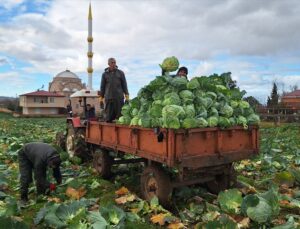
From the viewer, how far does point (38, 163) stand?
23.4 ft

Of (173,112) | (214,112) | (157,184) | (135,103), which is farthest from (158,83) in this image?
(157,184)

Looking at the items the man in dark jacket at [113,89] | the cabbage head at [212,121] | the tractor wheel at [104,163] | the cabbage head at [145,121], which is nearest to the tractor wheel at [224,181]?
the cabbage head at [212,121]

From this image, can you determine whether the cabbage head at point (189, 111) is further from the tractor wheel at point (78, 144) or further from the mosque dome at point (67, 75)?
the mosque dome at point (67, 75)

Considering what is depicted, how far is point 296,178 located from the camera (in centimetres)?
792

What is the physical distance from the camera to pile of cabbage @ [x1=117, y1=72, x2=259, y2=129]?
240 inches

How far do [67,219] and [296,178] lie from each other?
483 cm

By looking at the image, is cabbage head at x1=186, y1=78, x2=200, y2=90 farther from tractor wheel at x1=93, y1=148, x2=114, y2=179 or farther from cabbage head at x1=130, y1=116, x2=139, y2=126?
tractor wheel at x1=93, y1=148, x2=114, y2=179

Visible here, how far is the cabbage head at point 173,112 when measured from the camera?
5.96 m

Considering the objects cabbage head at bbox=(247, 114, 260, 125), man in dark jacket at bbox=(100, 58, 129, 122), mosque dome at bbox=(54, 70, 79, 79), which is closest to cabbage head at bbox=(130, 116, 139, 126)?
cabbage head at bbox=(247, 114, 260, 125)

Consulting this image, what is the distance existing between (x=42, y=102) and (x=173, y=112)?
74028 millimetres

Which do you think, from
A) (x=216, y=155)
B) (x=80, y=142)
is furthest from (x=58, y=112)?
(x=216, y=155)

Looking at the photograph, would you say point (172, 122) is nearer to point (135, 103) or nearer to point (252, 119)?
point (135, 103)

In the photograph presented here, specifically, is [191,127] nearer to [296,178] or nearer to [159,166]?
[159,166]

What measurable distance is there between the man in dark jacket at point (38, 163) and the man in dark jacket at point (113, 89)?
82.2 inches
